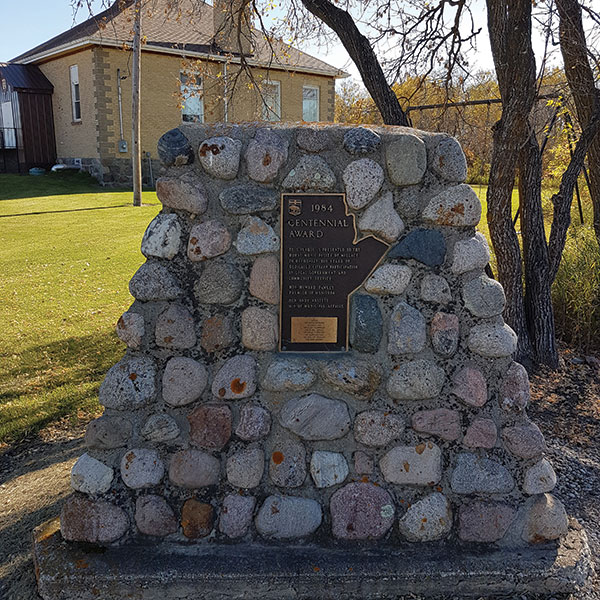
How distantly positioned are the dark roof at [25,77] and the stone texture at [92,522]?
21218 millimetres

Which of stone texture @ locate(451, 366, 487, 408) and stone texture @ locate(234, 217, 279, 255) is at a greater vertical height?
stone texture @ locate(234, 217, 279, 255)

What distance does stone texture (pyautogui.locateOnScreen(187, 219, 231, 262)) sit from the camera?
2.75 m

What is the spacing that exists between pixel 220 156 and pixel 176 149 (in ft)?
0.68

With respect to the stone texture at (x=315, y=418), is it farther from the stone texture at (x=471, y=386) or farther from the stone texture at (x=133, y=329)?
the stone texture at (x=133, y=329)

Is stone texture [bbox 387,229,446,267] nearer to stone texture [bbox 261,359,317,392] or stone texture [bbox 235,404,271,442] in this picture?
stone texture [bbox 261,359,317,392]

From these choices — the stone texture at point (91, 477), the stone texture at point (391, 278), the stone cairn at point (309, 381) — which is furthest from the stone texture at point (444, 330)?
the stone texture at point (91, 477)

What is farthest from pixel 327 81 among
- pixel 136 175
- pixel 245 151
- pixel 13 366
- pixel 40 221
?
pixel 245 151

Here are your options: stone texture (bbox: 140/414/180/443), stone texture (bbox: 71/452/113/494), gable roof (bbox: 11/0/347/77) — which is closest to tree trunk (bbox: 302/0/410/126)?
stone texture (bbox: 140/414/180/443)

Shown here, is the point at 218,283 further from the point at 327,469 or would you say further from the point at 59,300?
the point at 59,300

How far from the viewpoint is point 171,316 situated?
9.05 feet

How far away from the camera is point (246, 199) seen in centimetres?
274

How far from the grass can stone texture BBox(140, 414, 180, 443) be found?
6.87ft

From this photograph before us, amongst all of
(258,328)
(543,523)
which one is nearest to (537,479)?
(543,523)

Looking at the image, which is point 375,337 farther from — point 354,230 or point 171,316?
point 171,316
